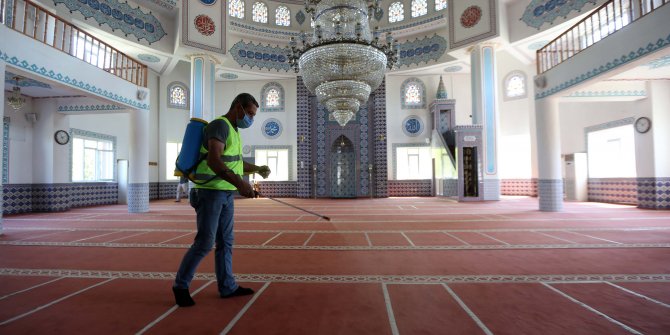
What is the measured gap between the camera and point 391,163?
12.0 m

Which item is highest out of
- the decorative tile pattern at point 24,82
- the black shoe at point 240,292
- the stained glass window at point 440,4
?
the stained glass window at point 440,4

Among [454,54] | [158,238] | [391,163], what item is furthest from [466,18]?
[158,238]

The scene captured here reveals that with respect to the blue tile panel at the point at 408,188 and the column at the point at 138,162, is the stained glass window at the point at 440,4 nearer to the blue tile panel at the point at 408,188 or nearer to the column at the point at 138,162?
the blue tile panel at the point at 408,188

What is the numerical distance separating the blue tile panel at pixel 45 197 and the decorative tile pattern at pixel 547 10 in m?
11.4

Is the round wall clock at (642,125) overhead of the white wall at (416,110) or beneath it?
beneath

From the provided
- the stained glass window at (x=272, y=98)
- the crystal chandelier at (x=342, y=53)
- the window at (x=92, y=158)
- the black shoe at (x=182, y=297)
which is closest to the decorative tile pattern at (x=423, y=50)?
the stained glass window at (x=272, y=98)

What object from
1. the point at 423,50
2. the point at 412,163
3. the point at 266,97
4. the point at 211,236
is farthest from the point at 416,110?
the point at 211,236

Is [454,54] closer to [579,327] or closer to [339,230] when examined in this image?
[339,230]

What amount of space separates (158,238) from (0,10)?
3.16 m

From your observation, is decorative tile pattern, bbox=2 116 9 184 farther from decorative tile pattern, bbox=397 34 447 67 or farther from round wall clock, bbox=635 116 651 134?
round wall clock, bbox=635 116 651 134

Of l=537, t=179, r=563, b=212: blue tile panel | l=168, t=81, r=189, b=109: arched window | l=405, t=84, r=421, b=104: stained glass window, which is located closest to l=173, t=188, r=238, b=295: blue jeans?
l=537, t=179, r=563, b=212: blue tile panel

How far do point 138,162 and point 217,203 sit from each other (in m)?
6.35

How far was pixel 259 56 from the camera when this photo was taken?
37.9 ft

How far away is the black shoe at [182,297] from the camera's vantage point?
173 cm
